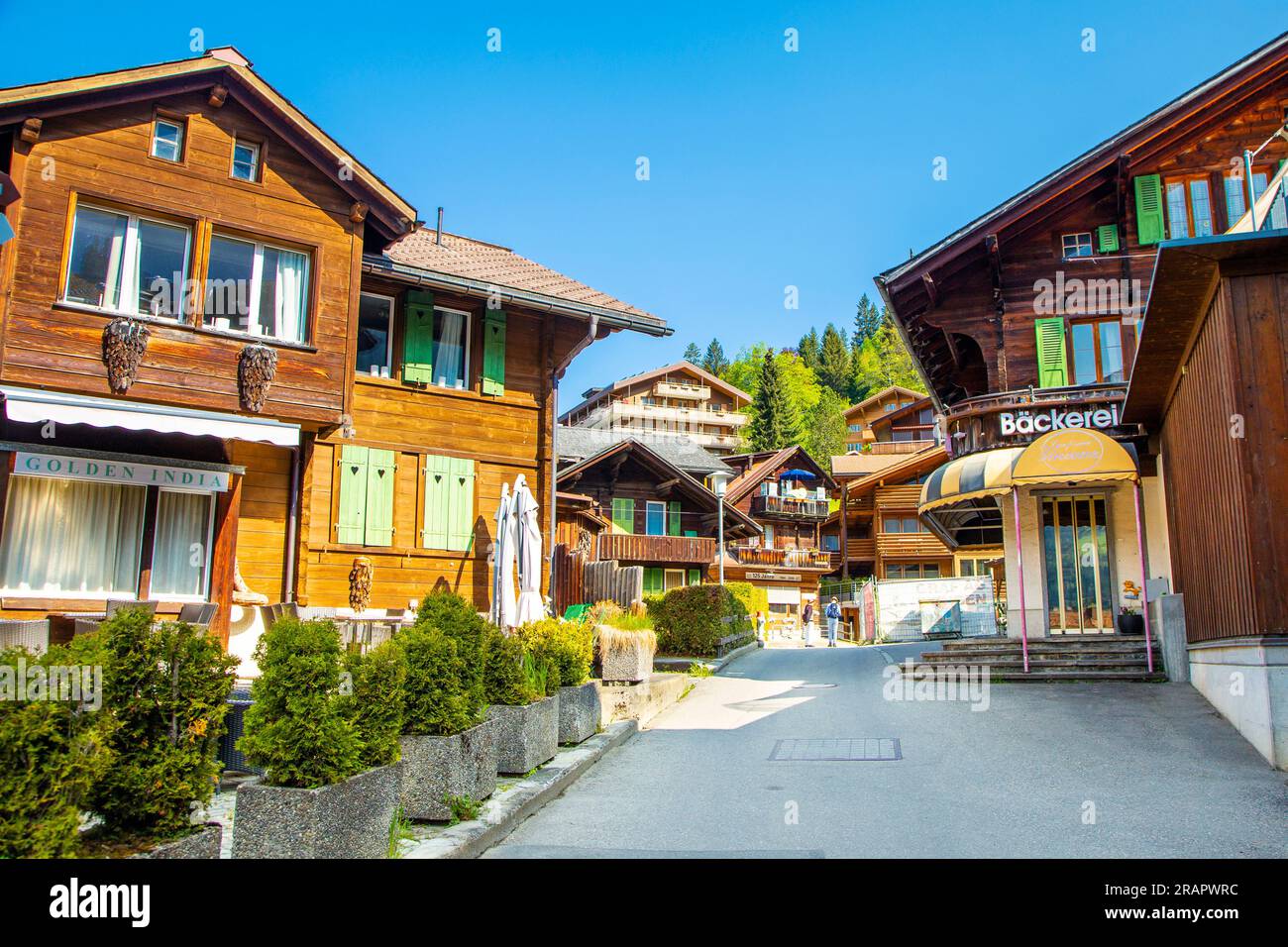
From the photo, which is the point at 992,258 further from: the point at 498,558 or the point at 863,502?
the point at 863,502

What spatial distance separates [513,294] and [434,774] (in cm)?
1207

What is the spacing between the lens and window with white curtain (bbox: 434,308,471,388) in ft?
58.5

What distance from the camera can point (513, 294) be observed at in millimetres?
17703

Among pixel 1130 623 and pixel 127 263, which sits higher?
pixel 127 263

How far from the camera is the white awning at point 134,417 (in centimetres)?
1190

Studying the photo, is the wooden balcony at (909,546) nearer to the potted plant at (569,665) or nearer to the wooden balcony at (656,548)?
the wooden balcony at (656,548)

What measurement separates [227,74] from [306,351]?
4.18 meters

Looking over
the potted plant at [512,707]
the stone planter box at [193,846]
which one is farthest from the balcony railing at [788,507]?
the stone planter box at [193,846]

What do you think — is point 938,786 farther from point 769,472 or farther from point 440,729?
point 769,472

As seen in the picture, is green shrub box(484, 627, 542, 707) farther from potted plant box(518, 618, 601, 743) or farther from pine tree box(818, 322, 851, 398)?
pine tree box(818, 322, 851, 398)

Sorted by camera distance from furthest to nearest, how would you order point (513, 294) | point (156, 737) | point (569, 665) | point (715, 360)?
point (715, 360)
point (513, 294)
point (569, 665)
point (156, 737)

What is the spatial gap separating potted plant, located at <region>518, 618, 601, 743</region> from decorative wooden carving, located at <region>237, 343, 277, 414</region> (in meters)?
6.08

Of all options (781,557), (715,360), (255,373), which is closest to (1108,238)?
(255,373)

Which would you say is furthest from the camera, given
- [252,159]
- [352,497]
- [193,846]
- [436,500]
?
[436,500]
